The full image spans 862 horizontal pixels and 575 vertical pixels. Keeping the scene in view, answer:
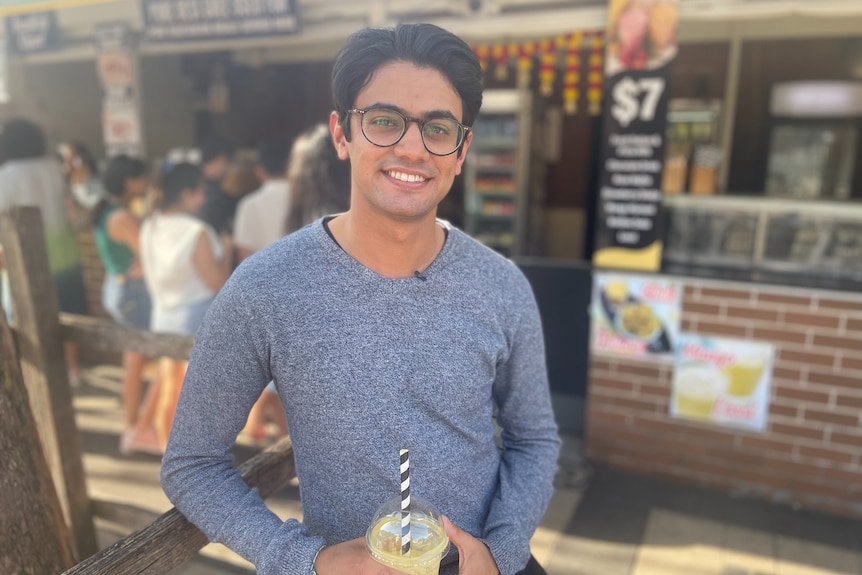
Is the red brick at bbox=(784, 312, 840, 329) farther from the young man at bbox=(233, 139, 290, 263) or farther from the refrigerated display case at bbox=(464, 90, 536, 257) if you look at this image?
the refrigerated display case at bbox=(464, 90, 536, 257)

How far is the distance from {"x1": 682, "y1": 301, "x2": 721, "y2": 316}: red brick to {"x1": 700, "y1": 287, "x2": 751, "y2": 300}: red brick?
0.05 meters

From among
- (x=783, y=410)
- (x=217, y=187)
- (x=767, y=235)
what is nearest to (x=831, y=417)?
(x=783, y=410)

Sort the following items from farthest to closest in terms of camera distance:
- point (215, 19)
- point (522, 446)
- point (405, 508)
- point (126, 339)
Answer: point (215, 19), point (126, 339), point (522, 446), point (405, 508)

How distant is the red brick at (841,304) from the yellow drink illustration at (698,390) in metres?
0.64

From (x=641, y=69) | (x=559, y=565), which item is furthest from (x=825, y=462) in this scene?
(x=641, y=69)

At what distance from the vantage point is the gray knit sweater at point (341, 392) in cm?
125

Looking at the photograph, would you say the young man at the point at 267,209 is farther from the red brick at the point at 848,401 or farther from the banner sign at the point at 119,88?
the red brick at the point at 848,401

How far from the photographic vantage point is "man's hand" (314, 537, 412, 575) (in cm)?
116

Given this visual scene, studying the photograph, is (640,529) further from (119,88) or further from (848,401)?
(119,88)

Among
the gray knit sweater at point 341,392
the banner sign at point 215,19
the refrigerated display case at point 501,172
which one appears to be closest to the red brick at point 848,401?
the gray knit sweater at point 341,392

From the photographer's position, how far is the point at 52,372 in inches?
92.3

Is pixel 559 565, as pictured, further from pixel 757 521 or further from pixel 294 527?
pixel 294 527

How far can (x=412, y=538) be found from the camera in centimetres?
121

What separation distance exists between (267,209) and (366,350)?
2.72 m
